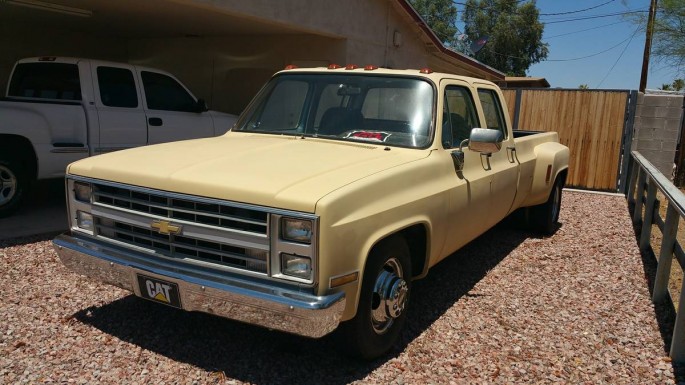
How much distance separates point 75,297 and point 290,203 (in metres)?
2.65

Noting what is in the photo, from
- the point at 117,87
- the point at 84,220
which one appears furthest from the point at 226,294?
A: the point at 117,87

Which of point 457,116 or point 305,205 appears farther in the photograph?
point 457,116

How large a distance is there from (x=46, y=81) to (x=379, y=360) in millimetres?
6267

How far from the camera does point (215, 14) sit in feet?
28.0

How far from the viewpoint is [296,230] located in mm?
2939

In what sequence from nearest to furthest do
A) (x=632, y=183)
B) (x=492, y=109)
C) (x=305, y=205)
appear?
(x=305, y=205) < (x=492, y=109) < (x=632, y=183)

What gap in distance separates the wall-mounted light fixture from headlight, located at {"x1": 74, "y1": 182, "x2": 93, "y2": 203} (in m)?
6.43

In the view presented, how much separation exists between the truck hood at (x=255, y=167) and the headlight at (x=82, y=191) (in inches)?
3.2

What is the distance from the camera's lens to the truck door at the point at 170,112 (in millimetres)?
7945

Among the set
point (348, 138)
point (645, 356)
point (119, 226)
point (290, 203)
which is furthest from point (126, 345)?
point (645, 356)

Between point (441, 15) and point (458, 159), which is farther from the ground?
point (441, 15)

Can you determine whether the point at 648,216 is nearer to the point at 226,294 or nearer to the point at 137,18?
the point at 226,294

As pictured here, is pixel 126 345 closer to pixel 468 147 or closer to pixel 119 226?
pixel 119 226

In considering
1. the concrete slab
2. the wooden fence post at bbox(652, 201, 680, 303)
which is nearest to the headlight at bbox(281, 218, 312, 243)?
the wooden fence post at bbox(652, 201, 680, 303)
